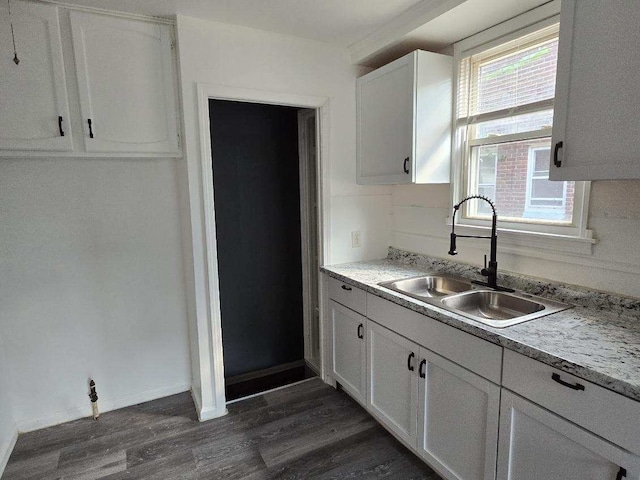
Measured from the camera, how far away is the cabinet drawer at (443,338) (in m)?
1.43

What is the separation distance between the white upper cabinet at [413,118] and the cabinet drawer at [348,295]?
72 centimetres

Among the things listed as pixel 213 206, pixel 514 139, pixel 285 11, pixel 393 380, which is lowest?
pixel 393 380

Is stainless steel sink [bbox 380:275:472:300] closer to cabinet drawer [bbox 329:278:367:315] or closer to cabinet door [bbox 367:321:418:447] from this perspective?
cabinet drawer [bbox 329:278:367:315]

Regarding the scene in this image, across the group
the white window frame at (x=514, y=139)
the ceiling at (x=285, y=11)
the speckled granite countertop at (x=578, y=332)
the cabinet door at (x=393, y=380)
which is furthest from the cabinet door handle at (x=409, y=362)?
the ceiling at (x=285, y=11)

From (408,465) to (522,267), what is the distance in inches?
47.3

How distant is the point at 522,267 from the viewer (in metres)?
1.96

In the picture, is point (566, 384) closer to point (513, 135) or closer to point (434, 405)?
point (434, 405)

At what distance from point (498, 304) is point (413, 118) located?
1123 mm

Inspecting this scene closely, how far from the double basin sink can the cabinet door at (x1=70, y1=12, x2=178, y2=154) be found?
5.31 feet

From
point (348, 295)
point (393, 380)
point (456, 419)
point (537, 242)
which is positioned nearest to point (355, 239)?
point (348, 295)

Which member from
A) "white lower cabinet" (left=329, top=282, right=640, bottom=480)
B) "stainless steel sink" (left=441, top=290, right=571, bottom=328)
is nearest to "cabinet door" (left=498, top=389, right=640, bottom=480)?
"white lower cabinet" (left=329, top=282, right=640, bottom=480)

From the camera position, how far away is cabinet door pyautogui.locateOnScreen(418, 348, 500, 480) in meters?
1.47

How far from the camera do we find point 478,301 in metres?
1.97

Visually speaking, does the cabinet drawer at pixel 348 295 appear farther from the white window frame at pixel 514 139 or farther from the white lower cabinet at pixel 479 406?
the white window frame at pixel 514 139
